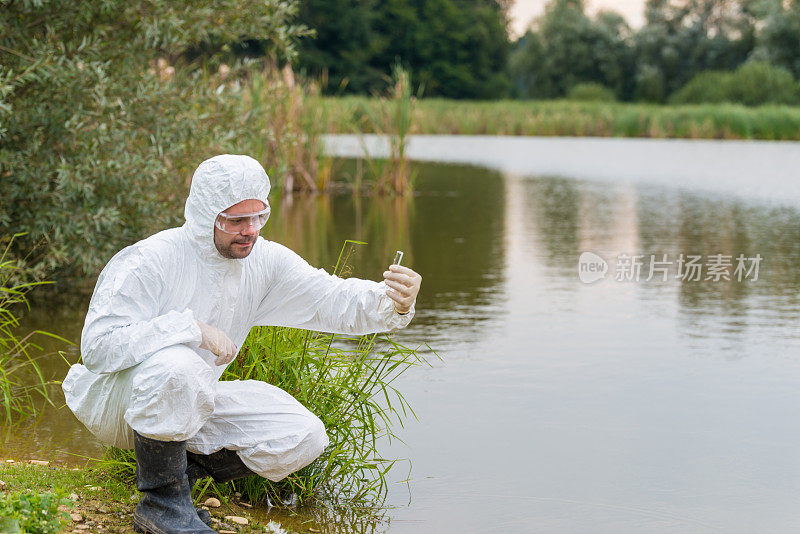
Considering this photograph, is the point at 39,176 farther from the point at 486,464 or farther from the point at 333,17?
the point at 333,17

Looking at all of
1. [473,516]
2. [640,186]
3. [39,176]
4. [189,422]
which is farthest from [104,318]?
[640,186]

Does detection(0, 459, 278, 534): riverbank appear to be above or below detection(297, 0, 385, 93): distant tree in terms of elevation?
below

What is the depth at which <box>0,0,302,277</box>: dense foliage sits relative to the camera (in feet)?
19.9

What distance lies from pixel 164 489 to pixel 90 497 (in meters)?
0.43

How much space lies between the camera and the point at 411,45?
60.8 metres

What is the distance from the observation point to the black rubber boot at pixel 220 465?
325 cm

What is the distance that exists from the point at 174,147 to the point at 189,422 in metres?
3.83

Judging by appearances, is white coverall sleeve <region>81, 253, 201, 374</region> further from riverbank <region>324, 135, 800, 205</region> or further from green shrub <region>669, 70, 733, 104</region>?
green shrub <region>669, 70, 733, 104</region>

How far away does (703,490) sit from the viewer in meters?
3.84

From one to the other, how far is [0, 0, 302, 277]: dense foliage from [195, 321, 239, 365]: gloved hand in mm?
3207

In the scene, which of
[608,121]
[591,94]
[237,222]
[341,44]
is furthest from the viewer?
[341,44]

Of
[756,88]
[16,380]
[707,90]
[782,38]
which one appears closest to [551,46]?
[782,38]
